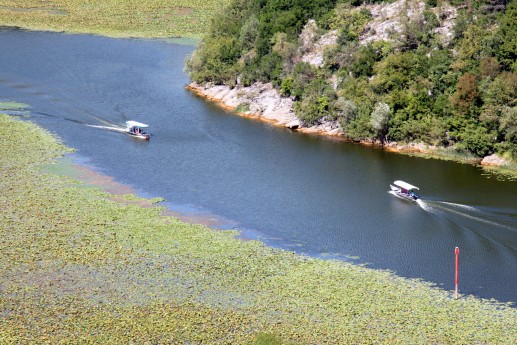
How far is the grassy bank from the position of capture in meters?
159

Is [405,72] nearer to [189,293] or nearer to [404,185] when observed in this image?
[404,185]

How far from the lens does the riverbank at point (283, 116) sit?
8325cm

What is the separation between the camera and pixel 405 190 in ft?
238

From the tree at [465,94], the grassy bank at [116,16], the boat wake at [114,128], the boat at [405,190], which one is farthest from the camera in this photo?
the grassy bank at [116,16]

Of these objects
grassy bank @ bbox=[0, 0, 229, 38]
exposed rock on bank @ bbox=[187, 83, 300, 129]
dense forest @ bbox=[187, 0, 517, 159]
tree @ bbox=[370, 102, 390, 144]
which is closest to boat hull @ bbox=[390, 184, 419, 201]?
dense forest @ bbox=[187, 0, 517, 159]

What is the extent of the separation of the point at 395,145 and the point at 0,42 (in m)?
82.4

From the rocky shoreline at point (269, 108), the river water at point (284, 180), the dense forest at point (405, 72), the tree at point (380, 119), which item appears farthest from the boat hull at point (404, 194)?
the tree at point (380, 119)

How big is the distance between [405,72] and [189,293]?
1936 inches

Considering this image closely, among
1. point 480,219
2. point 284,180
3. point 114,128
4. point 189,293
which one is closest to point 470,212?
point 480,219

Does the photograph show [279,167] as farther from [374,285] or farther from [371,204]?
[374,285]

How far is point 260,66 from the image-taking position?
360 ft

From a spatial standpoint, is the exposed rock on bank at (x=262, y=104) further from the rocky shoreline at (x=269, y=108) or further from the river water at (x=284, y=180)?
the river water at (x=284, y=180)

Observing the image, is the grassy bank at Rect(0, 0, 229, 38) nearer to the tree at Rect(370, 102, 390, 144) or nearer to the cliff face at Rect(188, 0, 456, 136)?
the cliff face at Rect(188, 0, 456, 136)

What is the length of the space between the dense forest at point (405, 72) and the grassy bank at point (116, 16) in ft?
168
